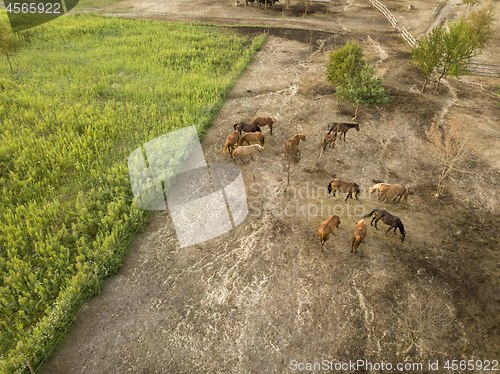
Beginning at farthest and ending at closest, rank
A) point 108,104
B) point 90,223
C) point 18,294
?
point 108,104
point 90,223
point 18,294

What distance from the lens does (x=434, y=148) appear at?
52.9 feet

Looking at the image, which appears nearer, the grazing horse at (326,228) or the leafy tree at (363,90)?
the grazing horse at (326,228)

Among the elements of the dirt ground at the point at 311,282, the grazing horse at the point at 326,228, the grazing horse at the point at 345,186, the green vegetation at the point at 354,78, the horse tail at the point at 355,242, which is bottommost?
the dirt ground at the point at 311,282

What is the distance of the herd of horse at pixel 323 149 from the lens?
12.7 metres

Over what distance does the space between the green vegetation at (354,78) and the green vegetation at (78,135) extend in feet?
21.9

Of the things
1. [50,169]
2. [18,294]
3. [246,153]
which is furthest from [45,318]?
[246,153]

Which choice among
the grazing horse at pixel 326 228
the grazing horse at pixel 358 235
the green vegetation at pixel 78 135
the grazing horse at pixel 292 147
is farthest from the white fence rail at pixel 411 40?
the grazing horse at pixel 326 228

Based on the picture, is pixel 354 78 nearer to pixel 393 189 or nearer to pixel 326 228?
pixel 393 189

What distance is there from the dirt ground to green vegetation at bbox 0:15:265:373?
1.12 metres

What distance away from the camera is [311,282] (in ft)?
39.0

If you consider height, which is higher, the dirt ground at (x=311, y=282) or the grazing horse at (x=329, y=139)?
the grazing horse at (x=329, y=139)

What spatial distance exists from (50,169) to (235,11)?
98.0ft

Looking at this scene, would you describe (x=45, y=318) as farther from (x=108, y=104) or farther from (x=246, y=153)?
(x=108, y=104)

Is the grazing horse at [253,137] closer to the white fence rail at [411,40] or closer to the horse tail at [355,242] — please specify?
the horse tail at [355,242]
